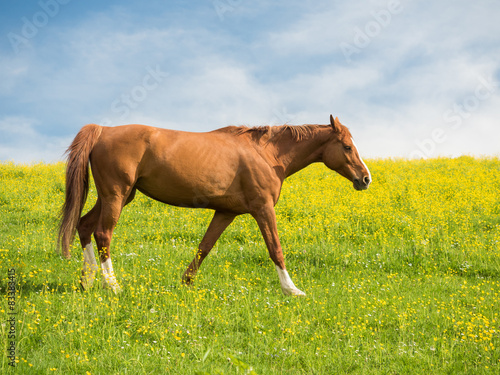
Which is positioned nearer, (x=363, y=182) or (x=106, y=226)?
(x=106, y=226)

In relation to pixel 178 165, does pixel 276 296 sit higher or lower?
lower

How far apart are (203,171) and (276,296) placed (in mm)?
2197

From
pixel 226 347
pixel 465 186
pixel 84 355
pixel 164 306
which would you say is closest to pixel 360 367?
pixel 226 347

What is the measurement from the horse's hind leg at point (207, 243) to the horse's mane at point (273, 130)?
1426mm

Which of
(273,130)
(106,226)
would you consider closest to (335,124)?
(273,130)

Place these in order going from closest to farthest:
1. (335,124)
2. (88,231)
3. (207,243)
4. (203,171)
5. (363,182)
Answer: (203,171) → (88,231) → (207,243) → (335,124) → (363,182)

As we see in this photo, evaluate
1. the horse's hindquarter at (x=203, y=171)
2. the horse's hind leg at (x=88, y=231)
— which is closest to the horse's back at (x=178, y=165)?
the horse's hindquarter at (x=203, y=171)

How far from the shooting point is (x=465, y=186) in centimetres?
1592

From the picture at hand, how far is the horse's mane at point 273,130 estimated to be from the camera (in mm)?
7426

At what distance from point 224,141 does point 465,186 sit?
12110 mm

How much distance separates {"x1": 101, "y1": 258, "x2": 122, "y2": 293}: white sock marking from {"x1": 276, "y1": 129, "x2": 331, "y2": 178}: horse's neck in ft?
10.6

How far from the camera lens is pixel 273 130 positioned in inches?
300

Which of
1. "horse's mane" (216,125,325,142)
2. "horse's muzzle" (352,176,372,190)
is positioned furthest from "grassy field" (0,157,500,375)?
"horse's mane" (216,125,325,142)

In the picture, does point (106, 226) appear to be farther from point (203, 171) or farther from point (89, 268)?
point (203, 171)
